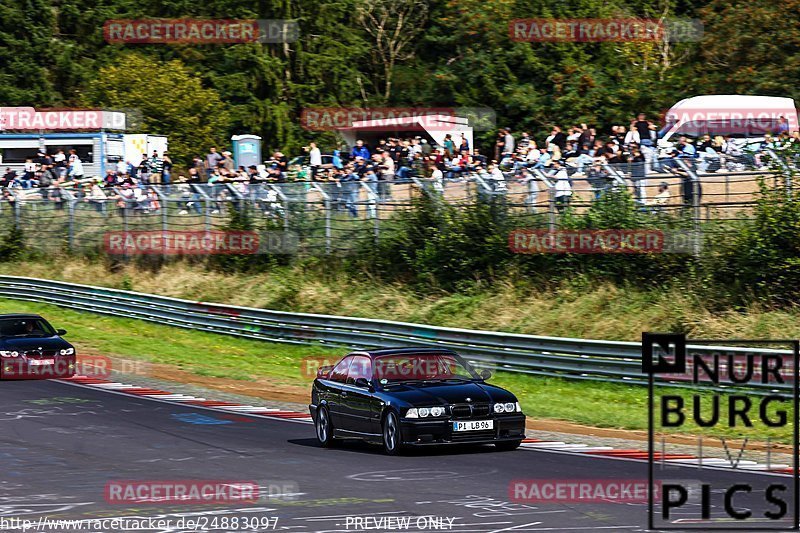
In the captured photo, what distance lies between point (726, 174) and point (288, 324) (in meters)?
10.7

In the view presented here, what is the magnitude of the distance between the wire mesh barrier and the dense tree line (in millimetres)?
16902

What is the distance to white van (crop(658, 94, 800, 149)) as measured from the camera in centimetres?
3073

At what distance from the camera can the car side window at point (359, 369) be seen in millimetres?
14828

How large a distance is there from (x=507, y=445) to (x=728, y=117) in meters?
19.5

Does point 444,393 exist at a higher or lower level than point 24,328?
higher

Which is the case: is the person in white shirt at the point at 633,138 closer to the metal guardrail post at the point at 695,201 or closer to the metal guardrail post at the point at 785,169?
the metal guardrail post at the point at 695,201

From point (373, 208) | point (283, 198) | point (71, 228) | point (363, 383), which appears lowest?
point (363, 383)

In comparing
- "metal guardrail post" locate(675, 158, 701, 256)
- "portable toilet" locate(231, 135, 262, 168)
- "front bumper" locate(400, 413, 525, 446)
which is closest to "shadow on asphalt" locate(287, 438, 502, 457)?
"front bumper" locate(400, 413, 525, 446)

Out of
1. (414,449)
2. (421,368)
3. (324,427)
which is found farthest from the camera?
(324,427)

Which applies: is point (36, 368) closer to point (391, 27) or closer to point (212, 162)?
point (212, 162)

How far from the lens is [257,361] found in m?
26.9

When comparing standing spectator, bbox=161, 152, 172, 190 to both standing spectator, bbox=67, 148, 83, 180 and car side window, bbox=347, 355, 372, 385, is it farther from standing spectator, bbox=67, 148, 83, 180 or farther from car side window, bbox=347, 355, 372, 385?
car side window, bbox=347, 355, 372, 385

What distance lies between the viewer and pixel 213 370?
25.4 meters

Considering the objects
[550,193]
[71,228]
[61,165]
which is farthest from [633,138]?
[61,165]
